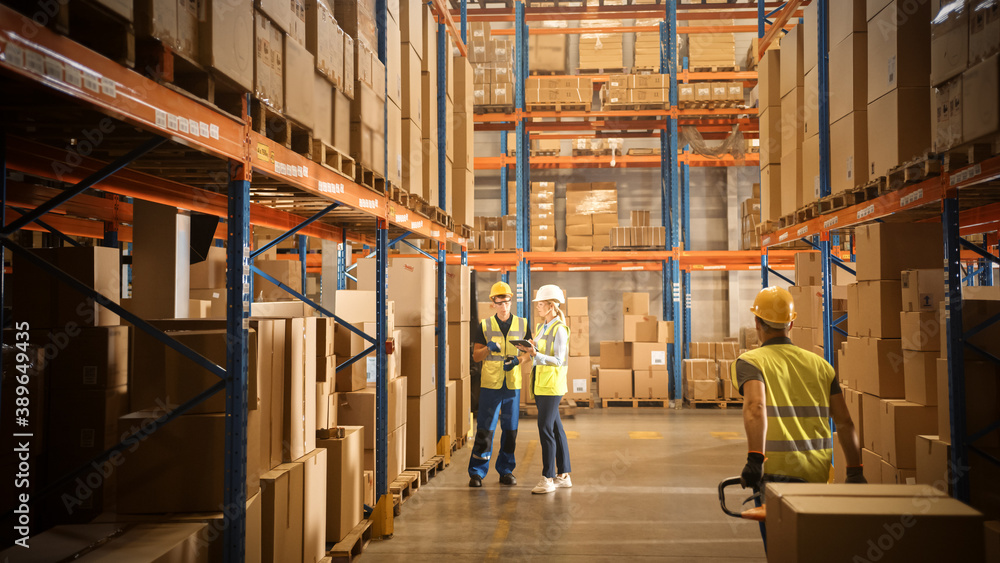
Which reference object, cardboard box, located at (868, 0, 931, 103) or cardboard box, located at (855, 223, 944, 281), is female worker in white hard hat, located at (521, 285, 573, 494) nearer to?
cardboard box, located at (855, 223, 944, 281)

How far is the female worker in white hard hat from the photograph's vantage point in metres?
6.71

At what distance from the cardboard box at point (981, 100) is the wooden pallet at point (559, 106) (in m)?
9.55

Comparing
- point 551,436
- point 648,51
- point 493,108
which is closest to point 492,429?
point 551,436

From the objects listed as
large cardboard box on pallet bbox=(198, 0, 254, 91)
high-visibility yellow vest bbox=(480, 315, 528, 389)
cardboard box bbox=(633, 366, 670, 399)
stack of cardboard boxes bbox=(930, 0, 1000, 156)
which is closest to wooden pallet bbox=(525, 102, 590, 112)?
cardboard box bbox=(633, 366, 670, 399)

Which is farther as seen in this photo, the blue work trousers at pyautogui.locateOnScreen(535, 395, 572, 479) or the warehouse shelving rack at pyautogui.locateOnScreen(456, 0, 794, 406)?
the warehouse shelving rack at pyautogui.locateOnScreen(456, 0, 794, 406)

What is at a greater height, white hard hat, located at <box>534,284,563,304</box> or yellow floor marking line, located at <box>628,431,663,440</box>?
white hard hat, located at <box>534,284,563,304</box>

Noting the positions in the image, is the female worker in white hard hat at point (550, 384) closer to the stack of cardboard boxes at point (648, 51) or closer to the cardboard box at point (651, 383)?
the cardboard box at point (651, 383)

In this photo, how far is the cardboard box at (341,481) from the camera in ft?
16.1

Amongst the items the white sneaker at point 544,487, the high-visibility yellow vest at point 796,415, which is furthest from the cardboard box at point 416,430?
the high-visibility yellow vest at point 796,415

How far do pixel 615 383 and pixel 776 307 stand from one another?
9813mm

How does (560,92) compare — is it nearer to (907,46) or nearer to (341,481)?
(907,46)

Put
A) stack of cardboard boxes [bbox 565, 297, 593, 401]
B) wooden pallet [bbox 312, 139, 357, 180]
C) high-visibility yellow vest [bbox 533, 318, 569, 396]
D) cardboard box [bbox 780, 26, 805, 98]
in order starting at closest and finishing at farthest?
wooden pallet [bbox 312, 139, 357, 180], high-visibility yellow vest [bbox 533, 318, 569, 396], cardboard box [bbox 780, 26, 805, 98], stack of cardboard boxes [bbox 565, 297, 593, 401]

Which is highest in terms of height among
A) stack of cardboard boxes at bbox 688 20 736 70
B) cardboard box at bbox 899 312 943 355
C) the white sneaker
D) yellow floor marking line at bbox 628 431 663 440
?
stack of cardboard boxes at bbox 688 20 736 70

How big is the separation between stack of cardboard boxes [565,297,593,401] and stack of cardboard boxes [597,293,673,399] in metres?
0.39
